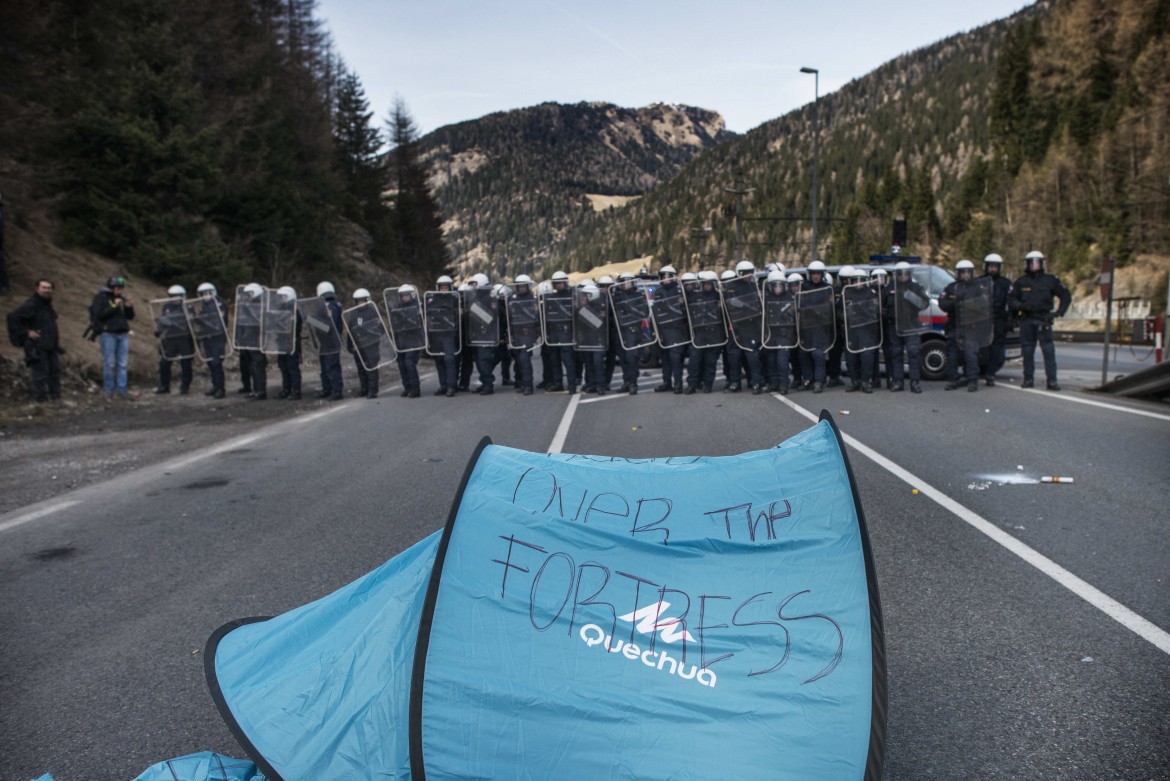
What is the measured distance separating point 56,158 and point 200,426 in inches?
472

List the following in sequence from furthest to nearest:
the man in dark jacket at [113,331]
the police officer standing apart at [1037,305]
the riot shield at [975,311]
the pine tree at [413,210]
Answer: the pine tree at [413,210] → the man in dark jacket at [113,331] → the riot shield at [975,311] → the police officer standing apart at [1037,305]

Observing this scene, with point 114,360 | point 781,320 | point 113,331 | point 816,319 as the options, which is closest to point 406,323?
point 113,331

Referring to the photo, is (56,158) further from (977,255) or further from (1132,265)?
(977,255)

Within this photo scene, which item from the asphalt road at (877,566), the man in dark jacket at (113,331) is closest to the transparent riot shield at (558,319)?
the asphalt road at (877,566)

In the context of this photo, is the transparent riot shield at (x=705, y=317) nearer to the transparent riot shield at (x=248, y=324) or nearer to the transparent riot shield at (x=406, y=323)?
the transparent riot shield at (x=406, y=323)

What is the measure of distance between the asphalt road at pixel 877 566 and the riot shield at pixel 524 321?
5210mm

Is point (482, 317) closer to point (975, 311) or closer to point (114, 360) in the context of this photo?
point (114, 360)

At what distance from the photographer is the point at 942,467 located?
25.6 feet

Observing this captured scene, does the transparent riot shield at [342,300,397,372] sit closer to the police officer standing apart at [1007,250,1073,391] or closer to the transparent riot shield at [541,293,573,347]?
the transparent riot shield at [541,293,573,347]

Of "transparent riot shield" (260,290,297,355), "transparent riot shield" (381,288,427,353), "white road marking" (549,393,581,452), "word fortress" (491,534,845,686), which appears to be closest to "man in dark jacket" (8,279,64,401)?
"transparent riot shield" (260,290,297,355)

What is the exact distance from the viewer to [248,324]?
1566 centimetres

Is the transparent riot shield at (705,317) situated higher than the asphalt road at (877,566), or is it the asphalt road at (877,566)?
the transparent riot shield at (705,317)

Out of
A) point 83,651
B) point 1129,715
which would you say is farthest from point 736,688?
point 83,651

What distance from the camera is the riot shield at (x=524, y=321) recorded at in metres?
15.7
